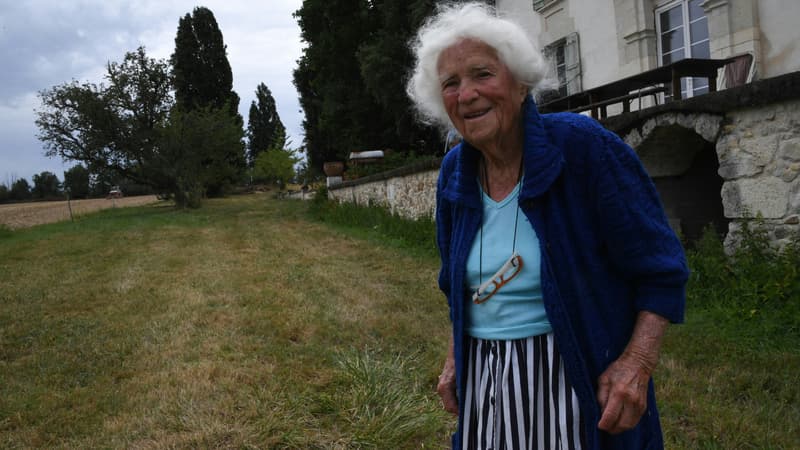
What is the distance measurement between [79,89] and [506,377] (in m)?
26.8

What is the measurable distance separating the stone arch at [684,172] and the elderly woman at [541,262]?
464 cm

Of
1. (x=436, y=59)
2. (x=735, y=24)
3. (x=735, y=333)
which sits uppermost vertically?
(x=735, y=24)

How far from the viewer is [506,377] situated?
1531mm

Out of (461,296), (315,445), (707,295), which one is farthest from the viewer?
(707,295)

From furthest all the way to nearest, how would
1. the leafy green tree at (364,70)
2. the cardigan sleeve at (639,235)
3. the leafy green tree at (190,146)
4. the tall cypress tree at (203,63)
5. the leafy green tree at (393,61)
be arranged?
1. the tall cypress tree at (203,63)
2. the leafy green tree at (190,146)
3. the leafy green tree at (364,70)
4. the leafy green tree at (393,61)
5. the cardigan sleeve at (639,235)

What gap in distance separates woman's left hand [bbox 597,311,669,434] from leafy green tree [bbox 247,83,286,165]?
62.9 metres

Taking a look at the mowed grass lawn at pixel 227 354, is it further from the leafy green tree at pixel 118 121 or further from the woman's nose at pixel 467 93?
the leafy green tree at pixel 118 121

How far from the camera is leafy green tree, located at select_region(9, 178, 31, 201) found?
5906 centimetres

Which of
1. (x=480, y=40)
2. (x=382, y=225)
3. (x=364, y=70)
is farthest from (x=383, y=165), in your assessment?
(x=480, y=40)

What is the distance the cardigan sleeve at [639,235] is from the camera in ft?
4.41

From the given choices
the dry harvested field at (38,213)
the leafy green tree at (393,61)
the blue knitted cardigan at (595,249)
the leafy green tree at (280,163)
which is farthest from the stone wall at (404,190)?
the leafy green tree at (280,163)

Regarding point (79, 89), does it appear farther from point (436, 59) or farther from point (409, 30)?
point (436, 59)

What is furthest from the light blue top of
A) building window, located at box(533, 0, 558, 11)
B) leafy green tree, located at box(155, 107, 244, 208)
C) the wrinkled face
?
leafy green tree, located at box(155, 107, 244, 208)

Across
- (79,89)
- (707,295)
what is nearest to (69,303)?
(707,295)
